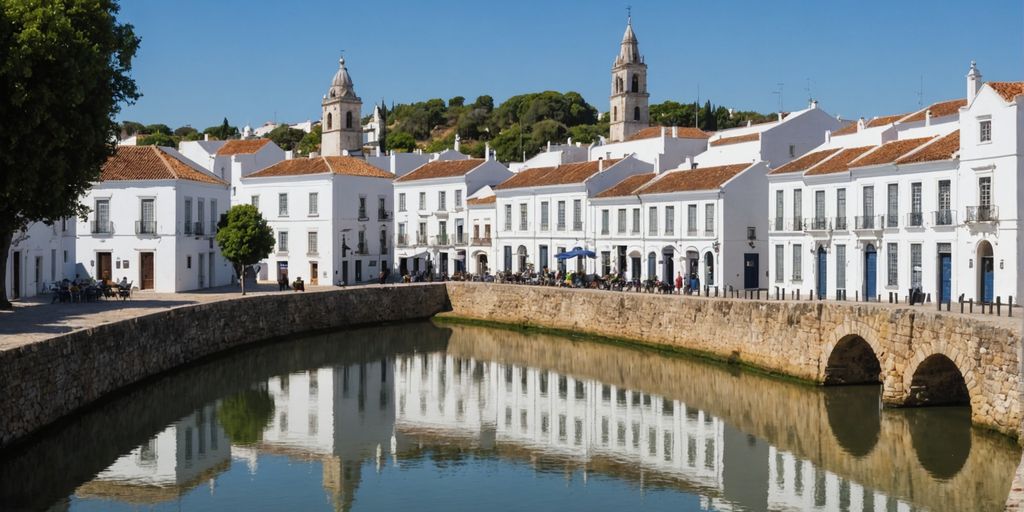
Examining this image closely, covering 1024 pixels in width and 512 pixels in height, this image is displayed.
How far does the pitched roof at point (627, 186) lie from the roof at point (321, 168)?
1466 centimetres

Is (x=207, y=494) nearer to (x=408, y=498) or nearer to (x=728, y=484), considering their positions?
(x=408, y=498)

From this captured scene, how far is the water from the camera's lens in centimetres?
1966

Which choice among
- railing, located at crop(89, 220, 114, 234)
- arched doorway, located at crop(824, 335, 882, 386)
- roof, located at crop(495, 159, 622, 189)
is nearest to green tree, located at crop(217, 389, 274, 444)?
arched doorway, located at crop(824, 335, 882, 386)

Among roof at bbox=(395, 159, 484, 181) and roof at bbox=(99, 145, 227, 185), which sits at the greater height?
roof at bbox=(395, 159, 484, 181)

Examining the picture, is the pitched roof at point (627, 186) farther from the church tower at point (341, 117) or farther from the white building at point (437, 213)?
the church tower at point (341, 117)

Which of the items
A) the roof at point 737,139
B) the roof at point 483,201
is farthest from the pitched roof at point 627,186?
the roof at point 483,201

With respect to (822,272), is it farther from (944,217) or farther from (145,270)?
(145,270)

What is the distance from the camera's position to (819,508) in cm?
1955

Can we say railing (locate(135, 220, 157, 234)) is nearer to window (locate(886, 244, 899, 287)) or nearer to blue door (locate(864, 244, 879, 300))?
blue door (locate(864, 244, 879, 300))

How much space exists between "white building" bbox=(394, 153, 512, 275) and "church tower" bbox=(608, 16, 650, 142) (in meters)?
32.1

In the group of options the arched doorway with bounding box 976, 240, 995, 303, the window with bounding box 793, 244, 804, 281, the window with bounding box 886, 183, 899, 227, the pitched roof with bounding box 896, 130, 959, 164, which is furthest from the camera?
the window with bounding box 793, 244, 804, 281

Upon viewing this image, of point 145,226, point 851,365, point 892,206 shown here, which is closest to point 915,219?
point 892,206

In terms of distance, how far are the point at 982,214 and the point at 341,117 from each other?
63.0m

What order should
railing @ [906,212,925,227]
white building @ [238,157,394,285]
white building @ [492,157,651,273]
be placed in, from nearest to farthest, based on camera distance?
railing @ [906,212,925,227] → white building @ [492,157,651,273] → white building @ [238,157,394,285]
